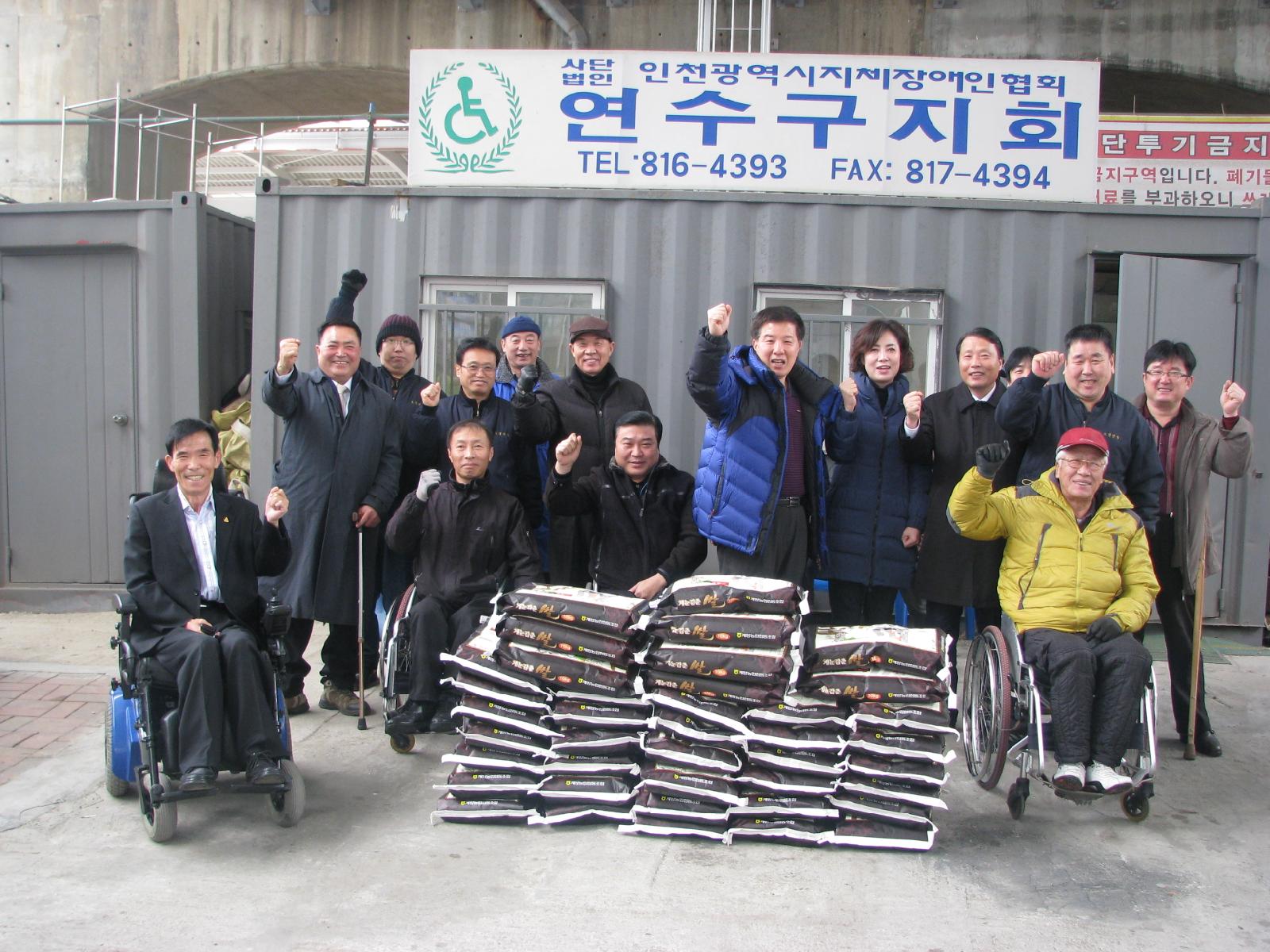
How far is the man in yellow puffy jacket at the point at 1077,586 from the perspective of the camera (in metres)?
3.70

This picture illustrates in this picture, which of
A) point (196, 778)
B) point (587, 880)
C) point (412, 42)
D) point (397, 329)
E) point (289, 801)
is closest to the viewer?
point (587, 880)

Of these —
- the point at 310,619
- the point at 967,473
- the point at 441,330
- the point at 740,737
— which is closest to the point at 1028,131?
the point at 967,473

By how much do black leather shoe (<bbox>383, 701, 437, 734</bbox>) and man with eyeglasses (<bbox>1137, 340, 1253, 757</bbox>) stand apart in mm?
3109

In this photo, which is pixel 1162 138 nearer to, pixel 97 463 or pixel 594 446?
pixel 594 446

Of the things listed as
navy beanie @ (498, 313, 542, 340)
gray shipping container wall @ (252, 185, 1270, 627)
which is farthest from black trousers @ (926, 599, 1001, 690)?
navy beanie @ (498, 313, 542, 340)

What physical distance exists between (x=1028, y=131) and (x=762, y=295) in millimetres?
1845

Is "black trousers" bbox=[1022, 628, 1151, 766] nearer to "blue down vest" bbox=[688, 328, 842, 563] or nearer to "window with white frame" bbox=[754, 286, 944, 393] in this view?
"blue down vest" bbox=[688, 328, 842, 563]

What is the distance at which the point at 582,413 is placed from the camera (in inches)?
193

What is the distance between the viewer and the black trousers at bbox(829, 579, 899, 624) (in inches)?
185

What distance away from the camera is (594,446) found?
16.0 ft

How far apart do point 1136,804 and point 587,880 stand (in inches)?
78.8

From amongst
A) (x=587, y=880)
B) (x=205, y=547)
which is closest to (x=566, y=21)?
(x=205, y=547)

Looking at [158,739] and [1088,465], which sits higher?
[1088,465]

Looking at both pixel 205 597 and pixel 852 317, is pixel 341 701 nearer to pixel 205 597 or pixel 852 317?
pixel 205 597
